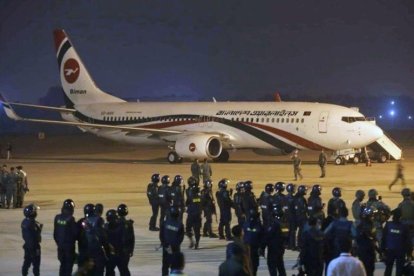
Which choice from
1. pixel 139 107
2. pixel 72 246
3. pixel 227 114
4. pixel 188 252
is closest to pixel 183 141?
pixel 227 114

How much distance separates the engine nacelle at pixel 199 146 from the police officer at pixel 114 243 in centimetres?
3032

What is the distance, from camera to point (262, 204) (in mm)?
17688

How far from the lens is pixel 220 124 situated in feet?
152

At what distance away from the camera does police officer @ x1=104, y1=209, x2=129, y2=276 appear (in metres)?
13.8

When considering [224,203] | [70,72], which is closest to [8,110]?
[70,72]

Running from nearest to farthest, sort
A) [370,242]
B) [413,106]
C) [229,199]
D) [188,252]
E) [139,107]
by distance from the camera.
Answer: [370,242] → [188,252] → [229,199] → [139,107] → [413,106]

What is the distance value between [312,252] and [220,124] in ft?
109

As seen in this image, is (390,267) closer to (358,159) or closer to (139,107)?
(358,159)

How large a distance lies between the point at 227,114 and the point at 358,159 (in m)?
7.24

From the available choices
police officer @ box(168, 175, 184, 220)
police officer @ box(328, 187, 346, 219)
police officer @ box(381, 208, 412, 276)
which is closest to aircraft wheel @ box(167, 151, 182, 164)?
police officer @ box(168, 175, 184, 220)

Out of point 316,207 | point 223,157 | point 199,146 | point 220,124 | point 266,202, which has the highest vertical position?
point 220,124

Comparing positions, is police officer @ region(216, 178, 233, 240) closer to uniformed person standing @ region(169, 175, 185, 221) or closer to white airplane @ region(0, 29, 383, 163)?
uniformed person standing @ region(169, 175, 185, 221)

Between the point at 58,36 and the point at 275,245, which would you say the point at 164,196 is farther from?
the point at 58,36

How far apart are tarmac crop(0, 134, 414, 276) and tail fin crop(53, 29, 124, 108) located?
482 centimetres
